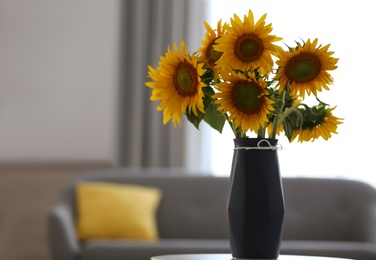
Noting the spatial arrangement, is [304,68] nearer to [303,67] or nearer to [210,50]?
[303,67]

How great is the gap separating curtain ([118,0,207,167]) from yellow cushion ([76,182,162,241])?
4.02 ft

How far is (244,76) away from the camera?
80.7 inches

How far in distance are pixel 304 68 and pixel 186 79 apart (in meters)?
0.30

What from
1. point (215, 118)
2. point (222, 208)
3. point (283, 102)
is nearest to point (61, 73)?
point (222, 208)

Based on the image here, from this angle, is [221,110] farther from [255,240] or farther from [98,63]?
[98,63]

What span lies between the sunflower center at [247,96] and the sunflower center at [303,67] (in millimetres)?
107

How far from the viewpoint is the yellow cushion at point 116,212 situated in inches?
179

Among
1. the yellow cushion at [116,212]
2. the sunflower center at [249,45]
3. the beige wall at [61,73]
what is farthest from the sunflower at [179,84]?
the beige wall at [61,73]

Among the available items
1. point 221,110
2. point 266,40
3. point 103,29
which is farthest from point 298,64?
point 103,29

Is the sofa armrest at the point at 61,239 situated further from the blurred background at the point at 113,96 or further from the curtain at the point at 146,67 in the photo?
the curtain at the point at 146,67

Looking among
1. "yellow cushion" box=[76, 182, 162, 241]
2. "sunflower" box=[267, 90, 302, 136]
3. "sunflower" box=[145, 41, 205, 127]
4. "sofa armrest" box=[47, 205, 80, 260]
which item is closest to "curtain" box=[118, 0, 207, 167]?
"yellow cushion" box=[76, 182, 162, 241]

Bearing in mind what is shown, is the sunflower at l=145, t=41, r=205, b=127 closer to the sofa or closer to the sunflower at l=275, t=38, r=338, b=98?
the sunflower at l=275, t=38, r=338, b=98

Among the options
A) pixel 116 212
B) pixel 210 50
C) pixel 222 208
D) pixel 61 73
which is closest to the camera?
pixel 210 50

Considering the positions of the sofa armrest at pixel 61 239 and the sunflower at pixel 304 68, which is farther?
the sofa armrest at pixel 61 239
